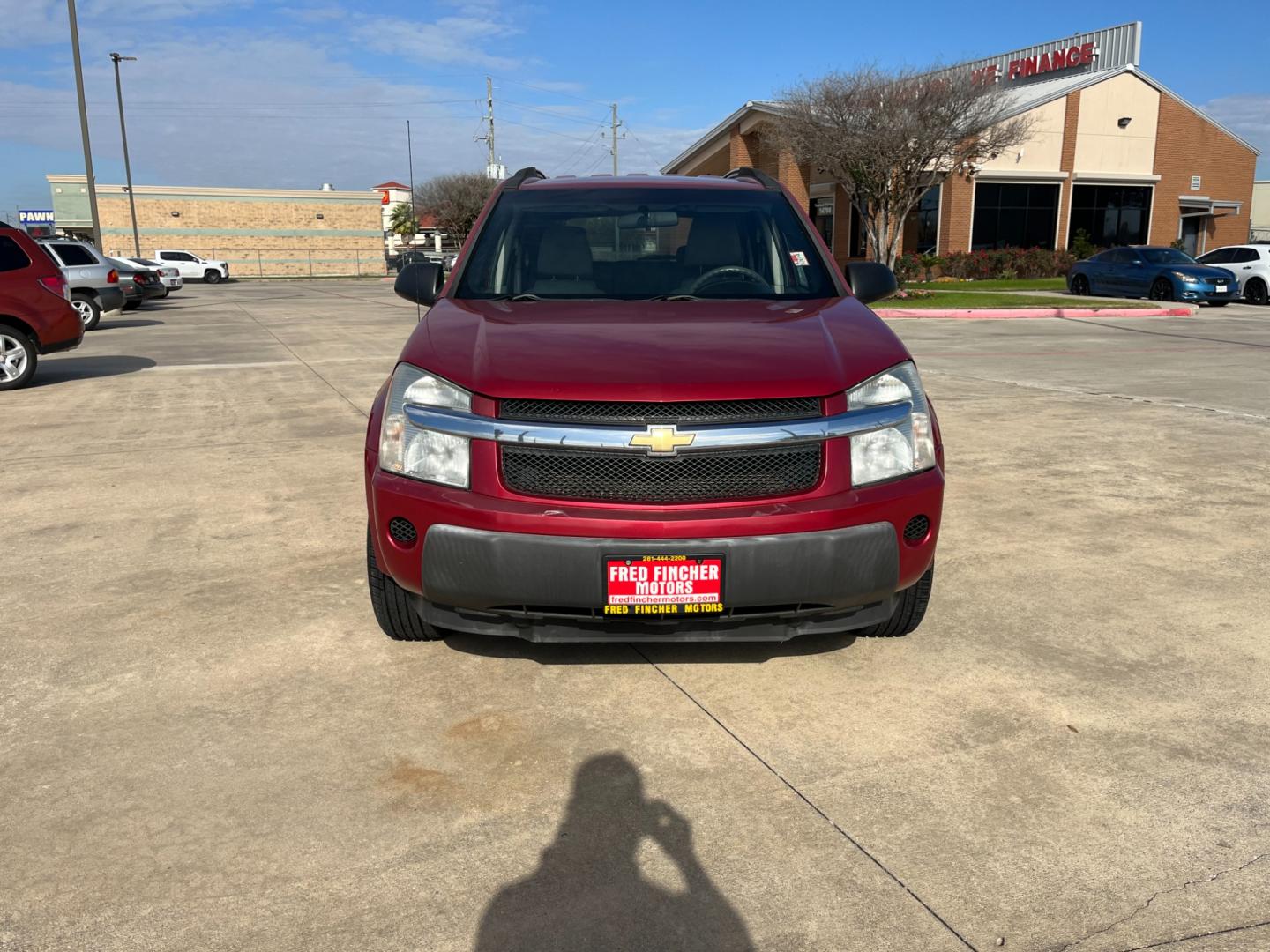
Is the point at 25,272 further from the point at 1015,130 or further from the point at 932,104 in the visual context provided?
the point at 1015,130

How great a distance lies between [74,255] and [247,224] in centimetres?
4862

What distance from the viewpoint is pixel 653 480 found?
Result: 3.15 m

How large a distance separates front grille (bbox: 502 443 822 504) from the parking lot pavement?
0.75m

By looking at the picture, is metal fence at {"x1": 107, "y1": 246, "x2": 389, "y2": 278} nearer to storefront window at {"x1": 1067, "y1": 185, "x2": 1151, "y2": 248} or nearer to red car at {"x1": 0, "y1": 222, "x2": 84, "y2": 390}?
storefront window at {"x1": 1067, "y1": 185, "x2": 1151, "y2": 248}

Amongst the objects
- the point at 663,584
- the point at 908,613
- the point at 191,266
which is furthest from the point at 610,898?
the point at 191,266

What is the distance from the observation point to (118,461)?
719 centimetres

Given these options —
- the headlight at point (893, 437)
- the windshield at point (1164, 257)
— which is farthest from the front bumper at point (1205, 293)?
the headlight at point (893, 437)

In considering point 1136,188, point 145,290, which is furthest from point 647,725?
point 1136,188

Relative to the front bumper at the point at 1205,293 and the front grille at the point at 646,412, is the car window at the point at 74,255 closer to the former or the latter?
the front grille at the point at 646,412

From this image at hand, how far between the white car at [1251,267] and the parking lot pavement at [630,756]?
75.6 ft

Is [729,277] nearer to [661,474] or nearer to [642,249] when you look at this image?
[642,249]

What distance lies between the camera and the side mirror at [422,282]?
4.59 meters

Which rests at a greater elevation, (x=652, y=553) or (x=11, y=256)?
(x=11, y=256)

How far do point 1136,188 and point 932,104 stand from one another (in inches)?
656
